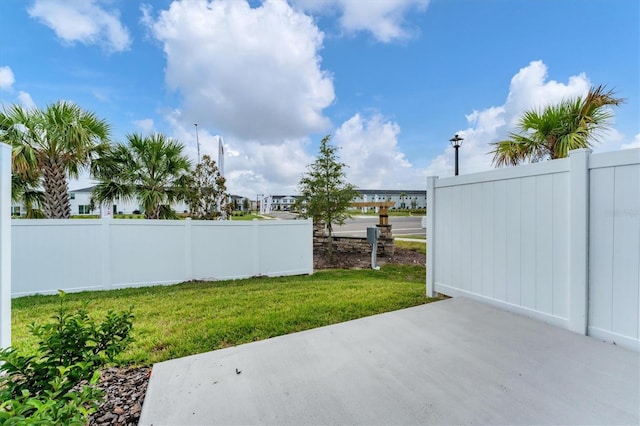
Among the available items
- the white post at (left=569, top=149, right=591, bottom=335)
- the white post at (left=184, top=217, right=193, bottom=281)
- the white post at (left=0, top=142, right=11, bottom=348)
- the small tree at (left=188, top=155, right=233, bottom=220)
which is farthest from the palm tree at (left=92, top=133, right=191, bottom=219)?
the white post at (left=569, top=149, right=591, bottom=335)

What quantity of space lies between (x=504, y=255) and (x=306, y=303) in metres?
2.52

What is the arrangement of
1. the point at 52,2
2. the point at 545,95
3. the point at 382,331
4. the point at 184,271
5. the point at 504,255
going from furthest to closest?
1. the point at 184,271
2. the point at 545,95
3. the point at 52,2
4. the point at 504,255
5. the point at 382,331

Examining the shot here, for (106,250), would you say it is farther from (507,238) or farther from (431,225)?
(507,238)

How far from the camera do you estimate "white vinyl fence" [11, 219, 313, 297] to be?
16.0 ft

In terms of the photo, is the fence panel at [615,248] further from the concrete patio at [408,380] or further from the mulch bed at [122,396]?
the mulch bed at [122,396]

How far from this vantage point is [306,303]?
12.7ft

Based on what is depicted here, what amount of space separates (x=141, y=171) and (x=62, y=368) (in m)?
6.50

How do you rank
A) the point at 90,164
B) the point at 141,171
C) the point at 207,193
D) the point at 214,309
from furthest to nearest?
the point at 207,193 → the point at 141,171 → the point at 90,164 → the point at 214,309

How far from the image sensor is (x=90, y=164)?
Answer: 6.39 metres

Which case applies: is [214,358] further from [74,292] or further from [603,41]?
[603,41]

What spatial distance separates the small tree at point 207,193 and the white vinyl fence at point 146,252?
6.98 ft

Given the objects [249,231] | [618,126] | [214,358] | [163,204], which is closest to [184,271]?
[249,231]

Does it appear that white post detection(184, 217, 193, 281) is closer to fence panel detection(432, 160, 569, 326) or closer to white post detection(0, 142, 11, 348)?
white post detection(0, 142, 11, 348)

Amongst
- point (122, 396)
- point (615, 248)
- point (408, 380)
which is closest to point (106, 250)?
point (122, 396)
